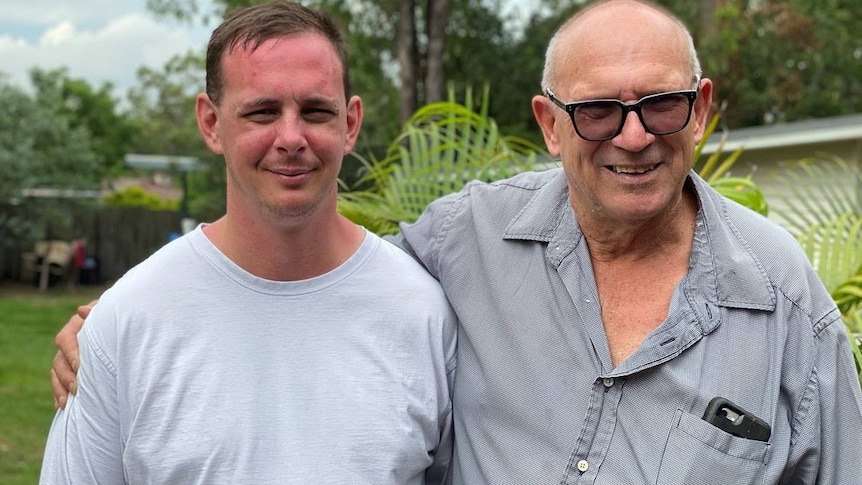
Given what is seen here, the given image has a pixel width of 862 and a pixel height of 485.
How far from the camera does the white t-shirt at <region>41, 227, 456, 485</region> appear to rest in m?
2.17

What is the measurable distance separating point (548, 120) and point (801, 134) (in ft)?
28.7

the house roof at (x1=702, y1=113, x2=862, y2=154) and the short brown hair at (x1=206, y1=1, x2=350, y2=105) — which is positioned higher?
the short brown hair at (x1=206, y1=1, x2=350, y2=105)

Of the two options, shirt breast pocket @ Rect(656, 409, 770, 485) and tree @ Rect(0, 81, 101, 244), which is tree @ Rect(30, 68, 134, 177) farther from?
shirt breast pocket @ Rect(656, 409, 770, 485)

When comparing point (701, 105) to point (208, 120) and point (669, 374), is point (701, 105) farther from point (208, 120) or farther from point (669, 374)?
point (208, 120)

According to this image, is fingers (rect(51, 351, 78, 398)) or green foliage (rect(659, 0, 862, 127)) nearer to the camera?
fingers (rect(51, 351, 78, 398))

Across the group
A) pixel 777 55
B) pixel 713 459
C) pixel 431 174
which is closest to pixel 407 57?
pixel 777 55

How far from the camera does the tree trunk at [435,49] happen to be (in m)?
17.5

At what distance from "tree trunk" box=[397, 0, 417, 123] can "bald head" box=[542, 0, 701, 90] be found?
50.4 feet

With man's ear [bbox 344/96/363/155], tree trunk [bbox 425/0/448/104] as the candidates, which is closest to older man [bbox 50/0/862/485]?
man's ear [bbox 344/96/363/155]

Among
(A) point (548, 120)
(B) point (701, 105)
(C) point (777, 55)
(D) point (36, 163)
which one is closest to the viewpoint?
(B) point (701, 105)

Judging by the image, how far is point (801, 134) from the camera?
10492 millimetres

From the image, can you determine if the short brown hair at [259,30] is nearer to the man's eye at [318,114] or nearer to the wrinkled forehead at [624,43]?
the man's eye at [318,114]

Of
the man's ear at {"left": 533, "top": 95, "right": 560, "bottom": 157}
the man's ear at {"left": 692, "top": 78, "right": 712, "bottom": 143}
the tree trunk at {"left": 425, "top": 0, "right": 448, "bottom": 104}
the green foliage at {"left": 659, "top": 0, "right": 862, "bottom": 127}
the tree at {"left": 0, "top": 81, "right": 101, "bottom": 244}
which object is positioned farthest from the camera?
the tree at {"left": 0, "top": 81, "right": 101, "bottom": 244}

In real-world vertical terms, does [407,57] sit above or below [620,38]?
below
